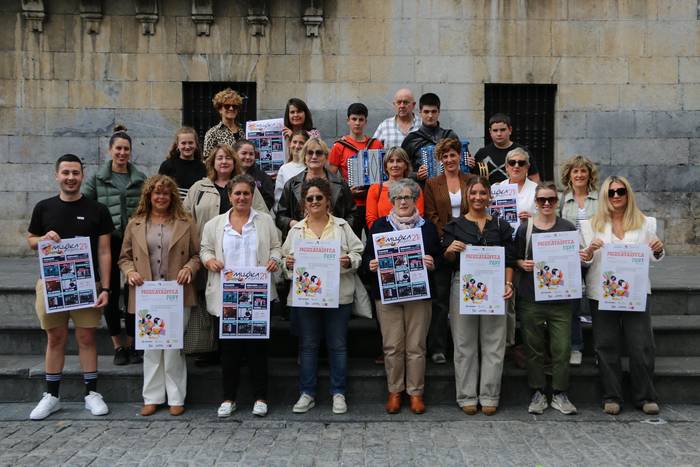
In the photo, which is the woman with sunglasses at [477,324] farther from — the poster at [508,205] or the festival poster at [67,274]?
the festival poster at [67,274]

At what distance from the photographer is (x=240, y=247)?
599 centimetres

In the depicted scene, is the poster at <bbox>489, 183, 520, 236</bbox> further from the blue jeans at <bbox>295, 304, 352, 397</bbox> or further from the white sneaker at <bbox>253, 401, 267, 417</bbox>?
the white sneaker at <bbox>253, 401, 267, 417</bbox>

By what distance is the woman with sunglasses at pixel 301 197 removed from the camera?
6.54 meters

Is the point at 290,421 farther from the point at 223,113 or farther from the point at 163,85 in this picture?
the point at 163,85

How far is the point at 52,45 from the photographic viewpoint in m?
10.6

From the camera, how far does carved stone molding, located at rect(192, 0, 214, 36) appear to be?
1058cm

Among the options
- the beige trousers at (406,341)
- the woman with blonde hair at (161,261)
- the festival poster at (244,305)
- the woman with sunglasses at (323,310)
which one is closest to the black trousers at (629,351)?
the beige trousers at (406,341)

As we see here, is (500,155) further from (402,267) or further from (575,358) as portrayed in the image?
(575,358)

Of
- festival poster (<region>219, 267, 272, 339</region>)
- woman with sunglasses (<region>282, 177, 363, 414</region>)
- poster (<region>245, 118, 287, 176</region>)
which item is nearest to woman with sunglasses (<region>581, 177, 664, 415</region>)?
woman with sunglasses (<region>282, 177, 363, 414</region>)

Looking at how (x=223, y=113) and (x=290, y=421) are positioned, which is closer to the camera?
(x=290, y=421)

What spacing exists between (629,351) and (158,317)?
423 centimetres

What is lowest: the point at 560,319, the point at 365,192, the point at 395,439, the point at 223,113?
the point at 395,439

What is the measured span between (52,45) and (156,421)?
7.27m

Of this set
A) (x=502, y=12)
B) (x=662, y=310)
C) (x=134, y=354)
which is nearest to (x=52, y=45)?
(x=134, y=354)
